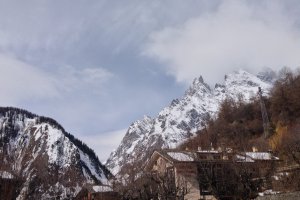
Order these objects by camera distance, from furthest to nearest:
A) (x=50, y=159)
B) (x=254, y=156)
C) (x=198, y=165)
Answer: (x=50, y=159) < (x=254, y=156) < (x=198, y=165)

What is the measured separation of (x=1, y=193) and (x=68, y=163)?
103377mm

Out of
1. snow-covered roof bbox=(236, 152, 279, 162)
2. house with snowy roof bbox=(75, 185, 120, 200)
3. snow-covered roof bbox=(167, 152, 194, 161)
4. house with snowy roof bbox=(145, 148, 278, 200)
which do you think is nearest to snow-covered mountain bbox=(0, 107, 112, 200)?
house with snowy roof bbox=(75, 185, 120, 200)

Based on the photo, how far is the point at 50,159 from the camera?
54.3 m

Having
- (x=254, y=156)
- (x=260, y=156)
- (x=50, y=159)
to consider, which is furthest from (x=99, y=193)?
(x=260, y=156)

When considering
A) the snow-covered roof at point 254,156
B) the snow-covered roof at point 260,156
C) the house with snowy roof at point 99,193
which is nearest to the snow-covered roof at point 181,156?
the snow-covered roof at point 254,156

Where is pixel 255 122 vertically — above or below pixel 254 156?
above

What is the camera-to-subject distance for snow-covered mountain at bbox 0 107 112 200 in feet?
64.6

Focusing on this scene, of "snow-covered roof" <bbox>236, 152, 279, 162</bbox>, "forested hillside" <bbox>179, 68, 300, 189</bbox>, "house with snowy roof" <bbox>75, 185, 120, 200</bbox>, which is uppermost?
"forested hillside" <bbox>179, 68, 300, 189</bbox>

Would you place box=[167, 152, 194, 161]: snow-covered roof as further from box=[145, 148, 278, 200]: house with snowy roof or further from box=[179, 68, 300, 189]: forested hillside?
box=[179, 68, 300, 189]: forested hillside

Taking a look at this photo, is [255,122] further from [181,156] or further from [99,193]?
[99,193]

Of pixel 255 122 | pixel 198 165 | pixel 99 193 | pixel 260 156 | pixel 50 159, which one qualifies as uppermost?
pixel 255 122

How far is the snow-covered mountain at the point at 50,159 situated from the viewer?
1969cm

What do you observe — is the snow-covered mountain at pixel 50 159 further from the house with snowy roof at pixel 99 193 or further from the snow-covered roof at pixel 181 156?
the snow-covered roof at pixel 181 156

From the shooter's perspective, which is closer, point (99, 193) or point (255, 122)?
point (99, 193)
